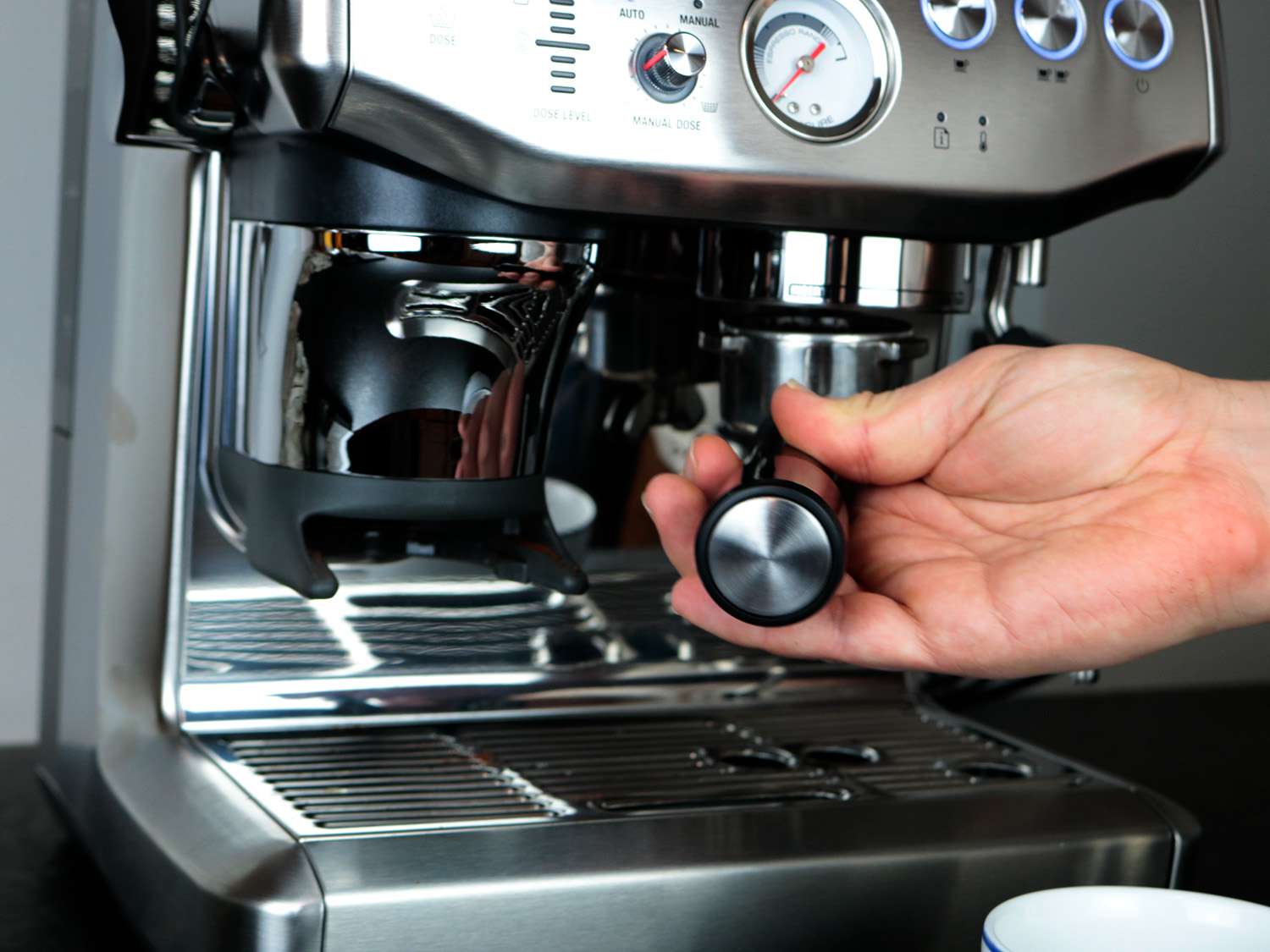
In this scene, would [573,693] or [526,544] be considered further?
[573,693]

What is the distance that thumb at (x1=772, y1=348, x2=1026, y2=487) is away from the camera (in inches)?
19.5

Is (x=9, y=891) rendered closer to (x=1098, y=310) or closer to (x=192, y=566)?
(x=192, y=566)

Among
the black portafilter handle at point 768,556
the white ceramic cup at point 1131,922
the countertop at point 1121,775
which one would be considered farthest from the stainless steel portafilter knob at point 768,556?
the countertop at point 1121,775

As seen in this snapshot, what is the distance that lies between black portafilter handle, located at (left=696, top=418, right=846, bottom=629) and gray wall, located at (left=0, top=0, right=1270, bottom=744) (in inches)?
14.3

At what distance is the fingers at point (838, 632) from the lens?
48cm

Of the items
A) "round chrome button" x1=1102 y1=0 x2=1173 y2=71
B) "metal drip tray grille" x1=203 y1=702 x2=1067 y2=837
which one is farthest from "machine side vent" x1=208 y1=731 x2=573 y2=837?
"round chrome button" x1=1102 y1=0 x2=1173 y2=71

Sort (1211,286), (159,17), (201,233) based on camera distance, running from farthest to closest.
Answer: (1211,286), (201,233), (159,17)

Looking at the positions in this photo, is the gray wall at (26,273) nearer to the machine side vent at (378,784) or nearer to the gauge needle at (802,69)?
the machine side vent at (378,784)

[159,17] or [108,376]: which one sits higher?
[159,17]

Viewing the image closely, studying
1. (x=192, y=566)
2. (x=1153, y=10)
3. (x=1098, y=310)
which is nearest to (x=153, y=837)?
(x=192, y=566)

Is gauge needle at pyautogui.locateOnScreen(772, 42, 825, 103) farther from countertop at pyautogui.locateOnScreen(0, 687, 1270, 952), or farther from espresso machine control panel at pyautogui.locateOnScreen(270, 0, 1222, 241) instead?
countertop at pyautogui.locateOnScreen(0, 687, 1270, 952)

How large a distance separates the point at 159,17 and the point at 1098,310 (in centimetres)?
55

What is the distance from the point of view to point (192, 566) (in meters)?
0.58

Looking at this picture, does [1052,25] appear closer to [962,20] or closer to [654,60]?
[962,20]
